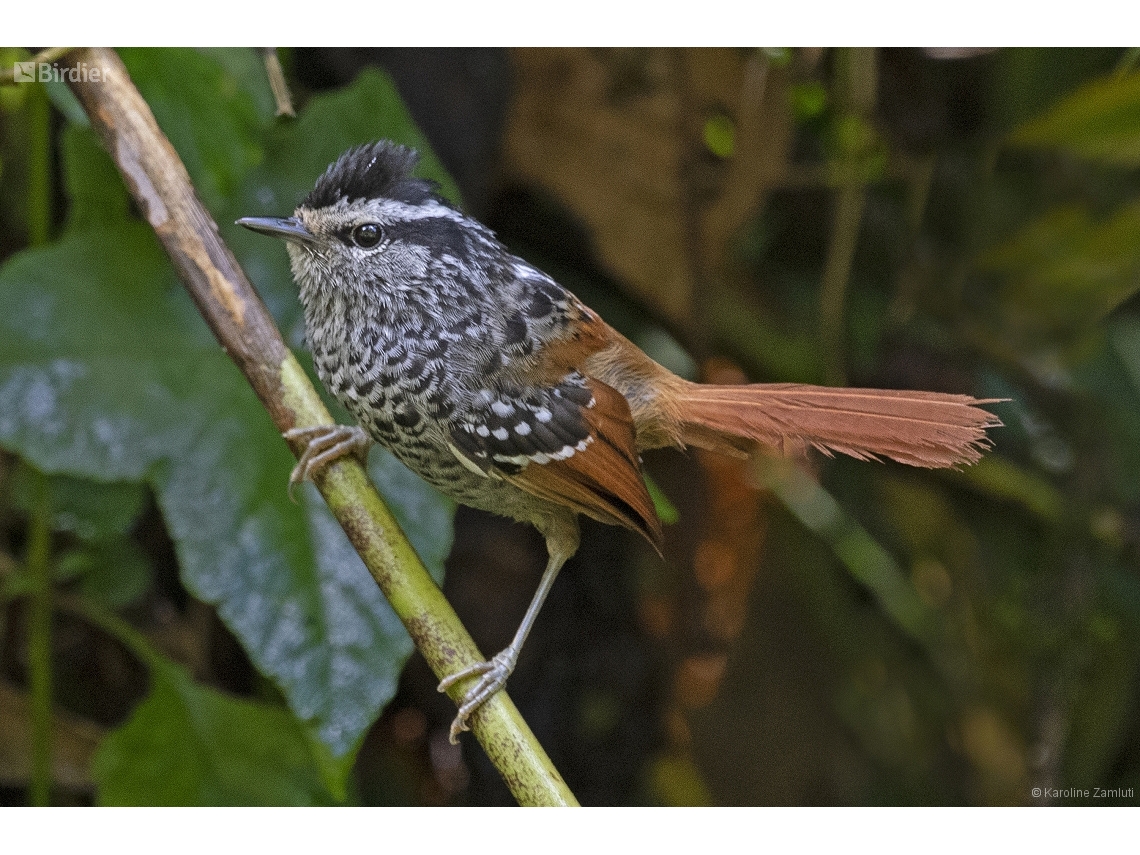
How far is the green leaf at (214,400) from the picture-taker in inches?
44.5

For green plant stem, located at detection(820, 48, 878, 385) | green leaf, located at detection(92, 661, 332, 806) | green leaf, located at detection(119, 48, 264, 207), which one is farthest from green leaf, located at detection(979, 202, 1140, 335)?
green leaf, located at detection(92, 661, 332, 806)

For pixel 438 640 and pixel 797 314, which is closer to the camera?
pixel 438 640

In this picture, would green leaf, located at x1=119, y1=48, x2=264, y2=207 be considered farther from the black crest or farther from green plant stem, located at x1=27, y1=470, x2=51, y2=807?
green plant stem, located at x1=27, y1=470, x2=51, y2=807

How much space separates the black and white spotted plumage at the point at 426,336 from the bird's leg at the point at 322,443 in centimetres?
4

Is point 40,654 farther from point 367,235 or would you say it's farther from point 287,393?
point 367,235

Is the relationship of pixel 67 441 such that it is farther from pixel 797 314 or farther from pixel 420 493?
pixel 797 314

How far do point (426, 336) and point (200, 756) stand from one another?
2.12 ft

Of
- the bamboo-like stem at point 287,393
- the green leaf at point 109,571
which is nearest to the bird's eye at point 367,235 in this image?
the bamboo-like stem at point 287,393

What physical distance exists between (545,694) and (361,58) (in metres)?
0.81

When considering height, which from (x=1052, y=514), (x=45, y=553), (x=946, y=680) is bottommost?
(x=946, y=680)

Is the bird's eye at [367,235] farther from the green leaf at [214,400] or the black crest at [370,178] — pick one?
the green leaf at [214,400]

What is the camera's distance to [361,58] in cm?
127

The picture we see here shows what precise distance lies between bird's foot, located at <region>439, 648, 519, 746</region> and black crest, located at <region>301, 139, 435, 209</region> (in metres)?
0.45
